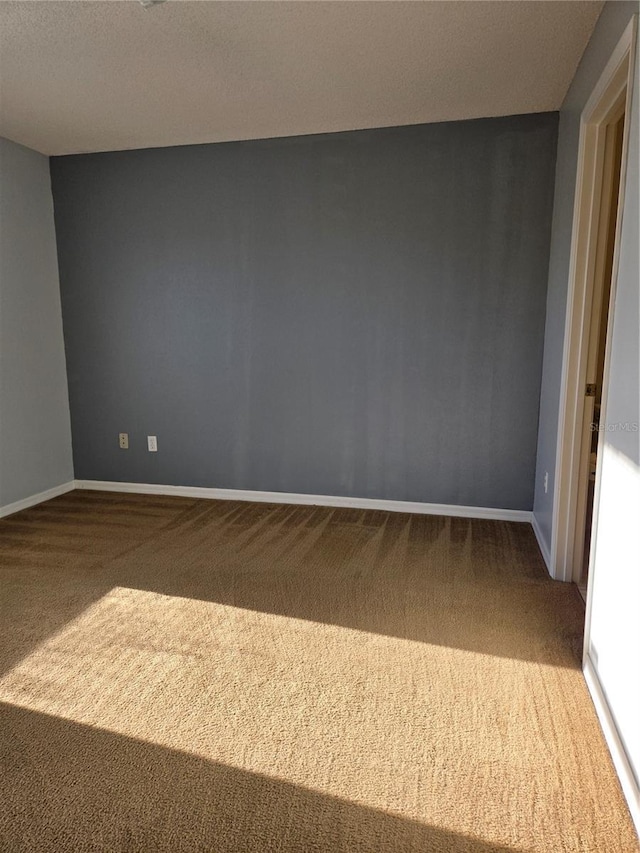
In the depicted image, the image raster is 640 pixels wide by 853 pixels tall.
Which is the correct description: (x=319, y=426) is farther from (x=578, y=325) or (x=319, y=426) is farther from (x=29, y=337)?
(x=29, y=337)

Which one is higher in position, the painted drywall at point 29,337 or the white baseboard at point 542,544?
the painted drywall at point 29,337

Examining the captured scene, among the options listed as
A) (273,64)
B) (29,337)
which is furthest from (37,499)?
(273,64)

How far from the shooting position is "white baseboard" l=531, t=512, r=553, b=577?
9.42 feet

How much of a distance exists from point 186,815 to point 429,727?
0.76 meters

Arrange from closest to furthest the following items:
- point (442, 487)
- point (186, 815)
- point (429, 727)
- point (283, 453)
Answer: point (186, 815)
point (429, 727)
point (442, 487)
point (283, 453)

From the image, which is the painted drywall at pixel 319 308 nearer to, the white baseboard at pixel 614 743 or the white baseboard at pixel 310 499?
the white baseboard at pixel 310 499

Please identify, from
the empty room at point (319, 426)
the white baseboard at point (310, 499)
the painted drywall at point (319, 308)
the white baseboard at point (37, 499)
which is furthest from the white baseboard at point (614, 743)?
the white baseboard at point (37, 499)

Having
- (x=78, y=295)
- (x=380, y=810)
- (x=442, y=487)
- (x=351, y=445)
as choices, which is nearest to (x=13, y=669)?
(x=380, y=810)

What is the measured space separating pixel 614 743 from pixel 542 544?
1594 millimetres

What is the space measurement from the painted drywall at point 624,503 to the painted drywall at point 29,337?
3.61 m

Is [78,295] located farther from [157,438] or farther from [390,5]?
[390,5]

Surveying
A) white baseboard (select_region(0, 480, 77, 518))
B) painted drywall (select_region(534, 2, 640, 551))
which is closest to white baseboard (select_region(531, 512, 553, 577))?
painted drywall (select_region(534, 2, 640, 551))

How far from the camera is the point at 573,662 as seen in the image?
2061mm

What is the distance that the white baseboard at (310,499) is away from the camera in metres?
3.64
